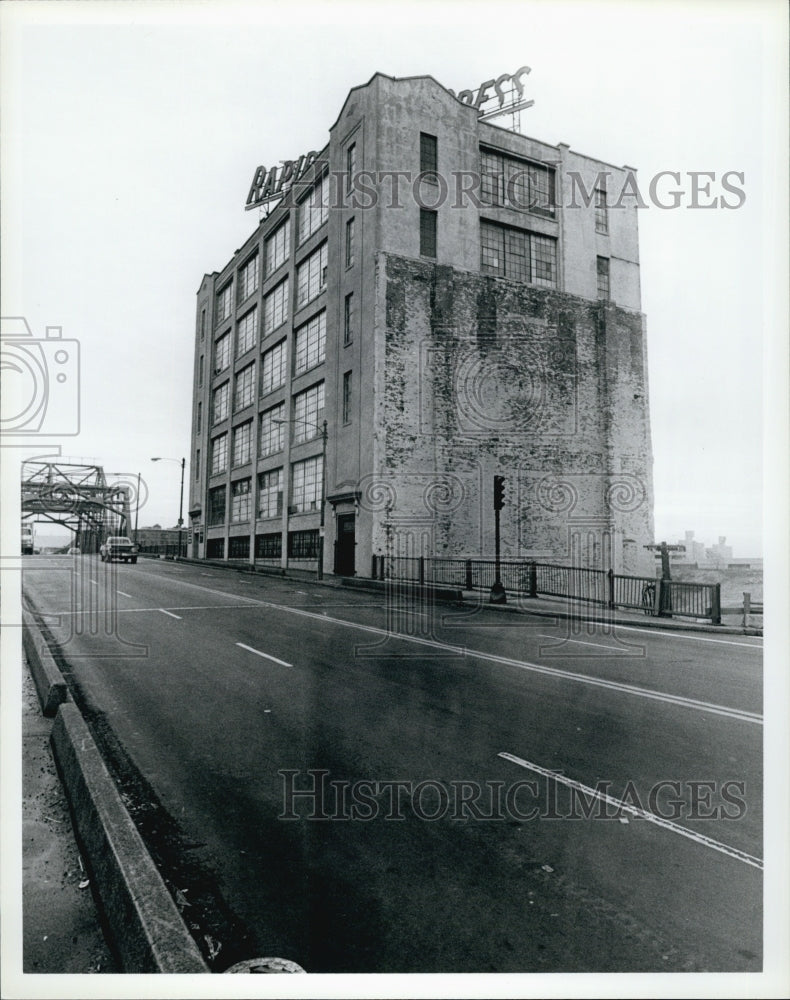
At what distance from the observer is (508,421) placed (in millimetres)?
31625

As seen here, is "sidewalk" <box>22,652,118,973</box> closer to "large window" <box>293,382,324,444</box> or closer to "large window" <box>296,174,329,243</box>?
"large window" <box>293,382,324,444</box>

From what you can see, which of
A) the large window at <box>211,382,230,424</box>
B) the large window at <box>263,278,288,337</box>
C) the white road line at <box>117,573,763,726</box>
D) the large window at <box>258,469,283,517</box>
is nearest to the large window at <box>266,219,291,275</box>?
the large window at <box>263,278,288,337</box>

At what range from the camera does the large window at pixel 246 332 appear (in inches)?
1695

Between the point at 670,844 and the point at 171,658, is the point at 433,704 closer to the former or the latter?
the point at 670,844

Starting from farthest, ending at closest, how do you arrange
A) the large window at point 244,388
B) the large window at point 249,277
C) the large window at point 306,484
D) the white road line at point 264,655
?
the large window at point 244,388
the large window at point 249,277
the large window at point 306,484
the white road line at point 264,655

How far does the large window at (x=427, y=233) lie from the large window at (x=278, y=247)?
10343mm

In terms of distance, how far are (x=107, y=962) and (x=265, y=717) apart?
365 cm

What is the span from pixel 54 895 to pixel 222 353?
47679 millimetres

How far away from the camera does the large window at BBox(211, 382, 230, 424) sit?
48500 millimetres

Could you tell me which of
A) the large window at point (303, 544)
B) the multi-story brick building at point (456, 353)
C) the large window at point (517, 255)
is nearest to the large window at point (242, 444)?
the multi-story brick building at point (456, 353)

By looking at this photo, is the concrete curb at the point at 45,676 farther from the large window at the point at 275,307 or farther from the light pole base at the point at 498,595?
the large window at the point at 275,307

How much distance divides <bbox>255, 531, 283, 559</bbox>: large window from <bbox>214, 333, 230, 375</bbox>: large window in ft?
46.6

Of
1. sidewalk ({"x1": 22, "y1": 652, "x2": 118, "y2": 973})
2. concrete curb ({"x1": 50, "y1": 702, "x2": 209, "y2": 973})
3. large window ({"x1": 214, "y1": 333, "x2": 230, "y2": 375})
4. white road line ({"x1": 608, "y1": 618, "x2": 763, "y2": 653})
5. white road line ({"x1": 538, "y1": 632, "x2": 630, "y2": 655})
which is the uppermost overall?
large window ({"x1": 214, "y1": 333, "x2": 230, "y2": 375})

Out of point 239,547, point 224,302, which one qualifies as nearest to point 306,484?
point 239,547
